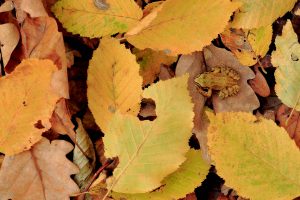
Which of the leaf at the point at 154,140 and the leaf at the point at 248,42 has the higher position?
the leaf at the point at 248,42

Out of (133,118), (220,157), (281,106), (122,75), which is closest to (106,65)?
(122,75)

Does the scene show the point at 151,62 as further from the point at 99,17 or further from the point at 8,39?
the point at 8,39

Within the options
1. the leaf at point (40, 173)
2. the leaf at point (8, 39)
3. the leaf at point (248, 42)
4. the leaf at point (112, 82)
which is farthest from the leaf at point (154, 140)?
the leaf at point (8, 39)

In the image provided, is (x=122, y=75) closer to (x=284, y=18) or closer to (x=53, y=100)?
(x=53, y=100)

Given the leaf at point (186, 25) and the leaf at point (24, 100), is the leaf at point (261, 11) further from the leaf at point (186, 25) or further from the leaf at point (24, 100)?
the leaf at point (24, 100)

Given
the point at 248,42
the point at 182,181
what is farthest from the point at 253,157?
the point at 248,42

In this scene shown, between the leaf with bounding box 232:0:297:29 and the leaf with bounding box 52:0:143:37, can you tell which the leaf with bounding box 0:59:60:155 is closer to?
the leaf with bounding box 52:0:143:37
